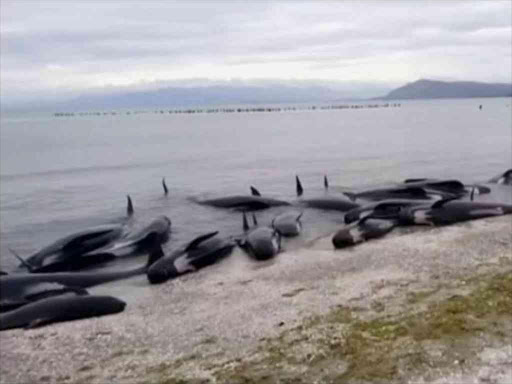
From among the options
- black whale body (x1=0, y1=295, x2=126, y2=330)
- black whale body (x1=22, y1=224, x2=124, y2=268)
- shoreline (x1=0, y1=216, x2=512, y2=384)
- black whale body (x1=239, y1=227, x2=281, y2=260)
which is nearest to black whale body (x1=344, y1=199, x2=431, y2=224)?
black whale body (x1=239, y1=227, x2=281, y2=260)

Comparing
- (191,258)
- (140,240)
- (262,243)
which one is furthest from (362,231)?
(140,240)

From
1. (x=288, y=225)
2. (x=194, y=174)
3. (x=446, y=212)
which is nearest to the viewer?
(x=446, y=212)

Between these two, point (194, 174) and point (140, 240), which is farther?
point (194, 174)

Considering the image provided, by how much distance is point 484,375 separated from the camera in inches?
324

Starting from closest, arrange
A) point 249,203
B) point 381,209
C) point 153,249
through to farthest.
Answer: point 153,249 → point 381,209 → point 249,203

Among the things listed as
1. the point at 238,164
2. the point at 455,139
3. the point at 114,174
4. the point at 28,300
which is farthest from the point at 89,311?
the point at 455,139

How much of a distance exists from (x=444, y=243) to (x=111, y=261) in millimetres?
8626

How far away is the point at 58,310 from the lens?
13.0 meters

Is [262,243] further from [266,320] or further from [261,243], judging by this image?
[266,320]

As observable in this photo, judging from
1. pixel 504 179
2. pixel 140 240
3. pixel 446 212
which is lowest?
pixel 504 179

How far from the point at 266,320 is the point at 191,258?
5.50 m

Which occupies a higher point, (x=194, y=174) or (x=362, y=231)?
(x=362, y=231)

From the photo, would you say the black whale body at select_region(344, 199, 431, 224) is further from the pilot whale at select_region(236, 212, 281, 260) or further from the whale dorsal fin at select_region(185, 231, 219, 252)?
the whale dorsal fin at select_region(185, 231, 219, 252)

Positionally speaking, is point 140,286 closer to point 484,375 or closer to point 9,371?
point 9,371
